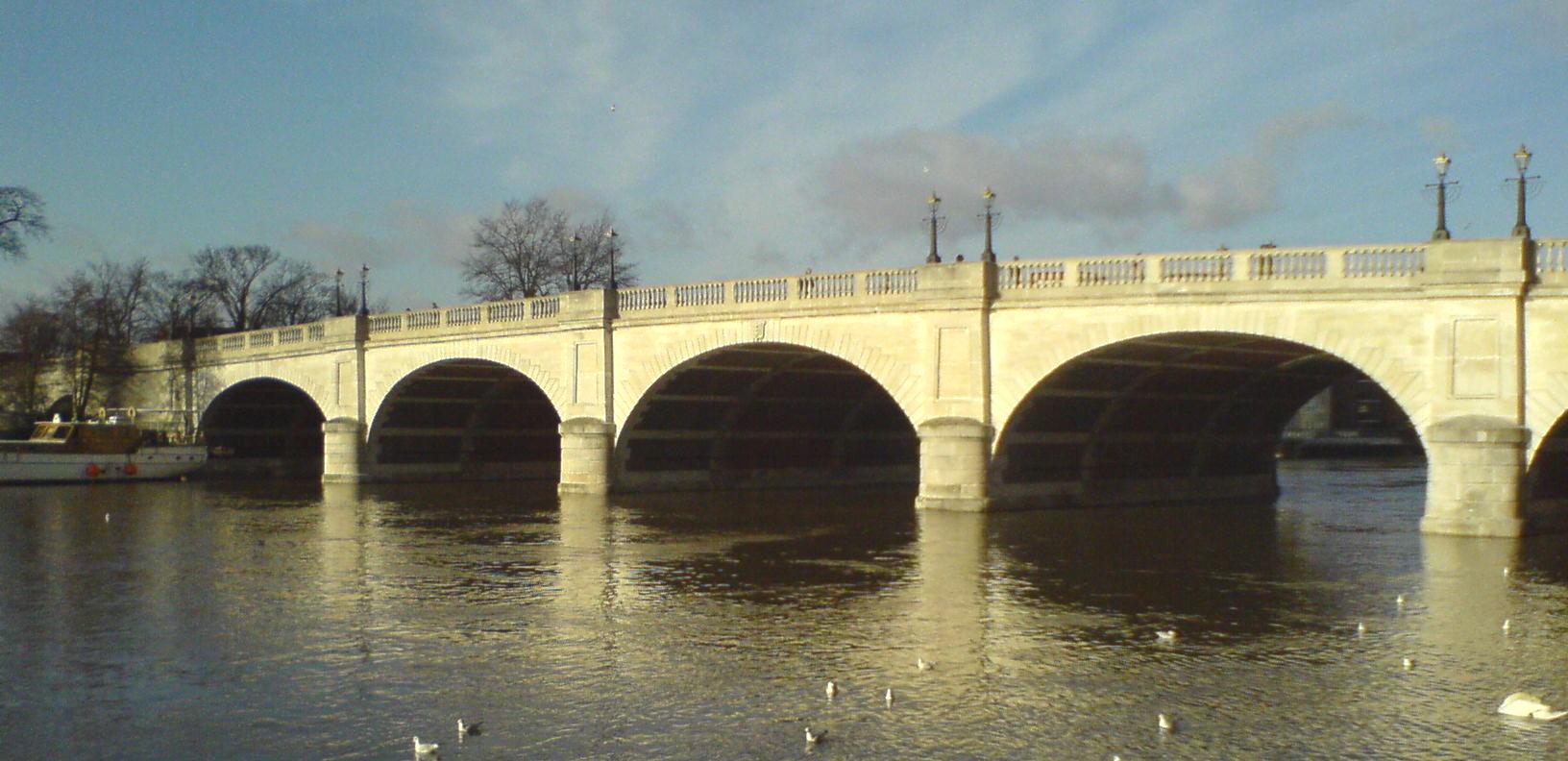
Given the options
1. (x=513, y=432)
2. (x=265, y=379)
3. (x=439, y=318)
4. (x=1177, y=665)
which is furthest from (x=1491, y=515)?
(x=265, y=379)

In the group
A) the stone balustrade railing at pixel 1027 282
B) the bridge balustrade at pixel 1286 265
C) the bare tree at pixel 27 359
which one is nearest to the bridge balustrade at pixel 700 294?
the stone balustrade railing at pixel 1027 282

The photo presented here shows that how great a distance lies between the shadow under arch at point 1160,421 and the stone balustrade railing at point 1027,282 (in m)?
1.50

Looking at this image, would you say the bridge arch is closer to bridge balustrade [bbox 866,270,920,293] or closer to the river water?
bridge balustrade [bbox 866,270,920,293]

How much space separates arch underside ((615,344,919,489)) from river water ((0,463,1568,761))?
Result: 40.1 ft

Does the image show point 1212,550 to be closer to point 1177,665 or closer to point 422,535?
point 1177,665

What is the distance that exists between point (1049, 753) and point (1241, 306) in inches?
814

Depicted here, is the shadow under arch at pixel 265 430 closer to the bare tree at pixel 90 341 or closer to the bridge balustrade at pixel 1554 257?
the bare tree at pixel 90 341

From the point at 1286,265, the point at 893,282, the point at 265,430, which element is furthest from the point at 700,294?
the point at 265,430

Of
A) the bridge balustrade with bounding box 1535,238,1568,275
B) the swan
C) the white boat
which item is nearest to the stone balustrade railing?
the bridge balustrade with bounding box 1535,238,1568,275

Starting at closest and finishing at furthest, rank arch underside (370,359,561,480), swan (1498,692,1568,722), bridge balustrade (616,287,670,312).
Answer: swan (1498,692,1568,722) < bridge balustrade (616,287,670,312) < arch underside (370,359,561,480)

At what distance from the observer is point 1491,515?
92.1ft

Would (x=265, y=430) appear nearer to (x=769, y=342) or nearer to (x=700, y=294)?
(x=700, y=294)

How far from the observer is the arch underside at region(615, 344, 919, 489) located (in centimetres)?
4591

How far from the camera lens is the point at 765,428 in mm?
52062
